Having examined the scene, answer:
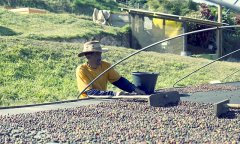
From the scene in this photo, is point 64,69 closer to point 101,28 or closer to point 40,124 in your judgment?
point 40,124

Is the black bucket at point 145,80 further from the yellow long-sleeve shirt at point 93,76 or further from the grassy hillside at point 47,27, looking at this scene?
the grassy hillside at point 47,27

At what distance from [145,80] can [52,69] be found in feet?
17.5

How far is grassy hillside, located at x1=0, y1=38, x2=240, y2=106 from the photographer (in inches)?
341

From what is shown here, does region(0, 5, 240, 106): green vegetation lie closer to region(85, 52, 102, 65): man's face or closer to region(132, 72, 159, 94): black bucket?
region(85, 52, 102, 65): man's face

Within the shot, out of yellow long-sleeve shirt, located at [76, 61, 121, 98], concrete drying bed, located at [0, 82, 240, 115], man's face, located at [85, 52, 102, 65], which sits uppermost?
man's face, located at [85, 52, 102, 65]

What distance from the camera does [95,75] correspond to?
20.5 ft

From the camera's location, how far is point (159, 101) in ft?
17.4

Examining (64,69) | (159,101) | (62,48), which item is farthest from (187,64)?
(159,101)

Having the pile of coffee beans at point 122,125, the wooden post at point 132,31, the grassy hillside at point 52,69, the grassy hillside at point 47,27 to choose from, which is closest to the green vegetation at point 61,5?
the grassy hillside at point 47,27

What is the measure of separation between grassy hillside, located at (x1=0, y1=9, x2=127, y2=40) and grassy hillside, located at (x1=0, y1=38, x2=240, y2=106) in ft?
7.38

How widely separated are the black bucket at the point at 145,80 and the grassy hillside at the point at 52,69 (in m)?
2.45

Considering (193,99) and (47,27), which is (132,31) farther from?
(193,99)

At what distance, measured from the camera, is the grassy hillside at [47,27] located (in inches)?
615

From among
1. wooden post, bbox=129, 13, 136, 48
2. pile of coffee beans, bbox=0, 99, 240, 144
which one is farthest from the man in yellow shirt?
wooden post, bbox=129, 13, 136, 48
